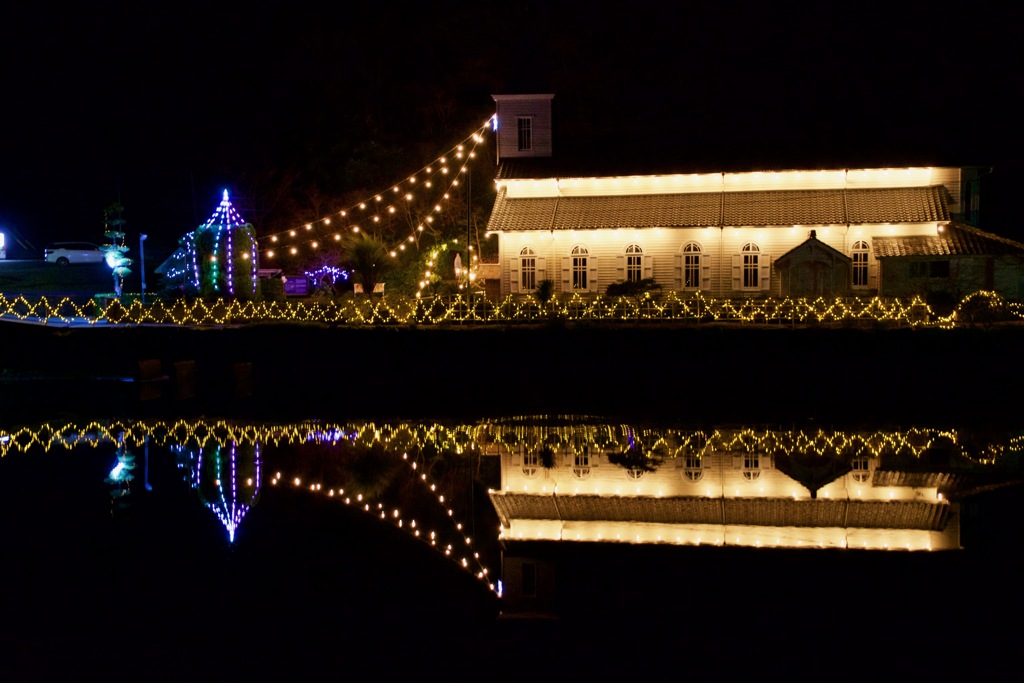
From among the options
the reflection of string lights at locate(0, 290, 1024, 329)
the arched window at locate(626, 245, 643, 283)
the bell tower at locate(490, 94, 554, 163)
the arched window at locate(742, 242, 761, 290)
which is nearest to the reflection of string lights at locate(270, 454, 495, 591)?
the reflection of string lights at locate(0, 290, 1024, 329)

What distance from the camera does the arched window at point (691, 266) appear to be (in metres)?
31.8

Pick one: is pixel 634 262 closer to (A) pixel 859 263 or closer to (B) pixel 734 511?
(A) pixel 859 263

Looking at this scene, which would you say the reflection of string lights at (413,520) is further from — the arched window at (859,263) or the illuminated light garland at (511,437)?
the arched window at (859,263)

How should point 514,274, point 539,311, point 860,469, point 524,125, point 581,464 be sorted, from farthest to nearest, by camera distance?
point 524,125 → point 514,274 → point 539,311 → point 581,464 → point 860,469

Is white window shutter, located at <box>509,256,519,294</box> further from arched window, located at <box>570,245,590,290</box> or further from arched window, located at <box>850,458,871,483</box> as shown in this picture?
arched window, located at <box>850,458,871,483</box>

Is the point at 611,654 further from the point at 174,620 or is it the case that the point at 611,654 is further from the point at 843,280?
the point at 843,280

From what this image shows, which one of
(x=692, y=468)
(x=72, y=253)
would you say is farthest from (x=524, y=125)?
(x=692, y=468)

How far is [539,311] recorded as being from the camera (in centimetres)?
2689

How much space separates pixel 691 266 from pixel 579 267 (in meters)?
3.37

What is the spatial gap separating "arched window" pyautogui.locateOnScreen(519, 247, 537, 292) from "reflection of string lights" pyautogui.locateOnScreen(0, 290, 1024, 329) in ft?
9.99

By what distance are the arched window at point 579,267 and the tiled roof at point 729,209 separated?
2.99 feet

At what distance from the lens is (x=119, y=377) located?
89.5 ft

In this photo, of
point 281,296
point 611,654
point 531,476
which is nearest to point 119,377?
point 281,296

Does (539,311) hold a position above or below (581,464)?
above
